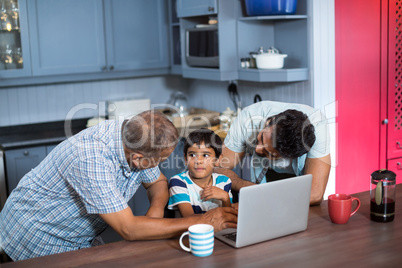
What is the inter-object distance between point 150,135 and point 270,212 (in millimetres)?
495

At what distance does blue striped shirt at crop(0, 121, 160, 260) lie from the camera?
173 centimetres

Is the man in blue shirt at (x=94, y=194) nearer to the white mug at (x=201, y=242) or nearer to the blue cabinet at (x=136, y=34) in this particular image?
the white mug at (x=201, y=242)

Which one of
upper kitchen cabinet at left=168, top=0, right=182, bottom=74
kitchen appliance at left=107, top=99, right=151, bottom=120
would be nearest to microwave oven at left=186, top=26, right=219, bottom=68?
upper kitchen cabinet at left=168, top=0, right=182, bottom=74

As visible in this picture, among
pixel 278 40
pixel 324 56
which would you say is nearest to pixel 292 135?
pixel 324 56

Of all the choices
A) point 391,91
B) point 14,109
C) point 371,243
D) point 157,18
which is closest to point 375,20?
point 391,91

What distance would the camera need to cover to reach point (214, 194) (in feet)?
6.71

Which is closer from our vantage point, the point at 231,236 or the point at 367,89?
the point at 231,236

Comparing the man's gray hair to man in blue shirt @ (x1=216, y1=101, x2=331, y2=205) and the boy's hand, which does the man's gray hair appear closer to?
the boy's hand

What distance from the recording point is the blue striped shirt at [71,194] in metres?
1.73

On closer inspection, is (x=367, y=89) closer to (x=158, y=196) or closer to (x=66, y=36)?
(x=158, y=196)

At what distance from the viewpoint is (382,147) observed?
3639 mm

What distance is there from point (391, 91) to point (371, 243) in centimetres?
217

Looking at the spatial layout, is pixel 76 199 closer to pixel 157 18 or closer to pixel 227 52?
pixel 227 52

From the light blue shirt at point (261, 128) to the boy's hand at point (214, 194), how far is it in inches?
17.6
